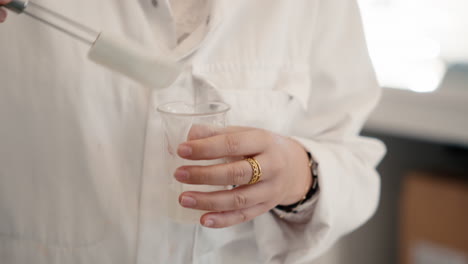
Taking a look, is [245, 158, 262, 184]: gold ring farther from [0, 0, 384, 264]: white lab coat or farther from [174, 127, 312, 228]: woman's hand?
[0, 0, 384, 264]: white lab coat

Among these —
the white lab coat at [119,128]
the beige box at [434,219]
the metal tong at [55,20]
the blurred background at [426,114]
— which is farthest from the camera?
the beige box at [434,219]

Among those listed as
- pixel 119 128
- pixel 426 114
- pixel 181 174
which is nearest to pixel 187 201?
pixel 181 174

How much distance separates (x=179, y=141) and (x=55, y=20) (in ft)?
0.60

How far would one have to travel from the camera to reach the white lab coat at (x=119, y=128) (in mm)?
540

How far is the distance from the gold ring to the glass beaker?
0.12 ft

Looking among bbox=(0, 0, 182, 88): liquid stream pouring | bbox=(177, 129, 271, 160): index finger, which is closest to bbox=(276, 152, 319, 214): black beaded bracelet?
bbox=(177, 129, 271, 160): index finger

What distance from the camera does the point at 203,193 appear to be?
477mm

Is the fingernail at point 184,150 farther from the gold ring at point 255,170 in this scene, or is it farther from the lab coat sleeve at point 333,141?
the lab coat sleeve at point 333,141

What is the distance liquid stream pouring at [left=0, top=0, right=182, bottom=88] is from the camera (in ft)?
1.48

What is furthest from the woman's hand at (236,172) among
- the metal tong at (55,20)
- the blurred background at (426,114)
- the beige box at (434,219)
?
the beige box at (434,219)

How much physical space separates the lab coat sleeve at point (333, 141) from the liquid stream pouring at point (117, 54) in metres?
0.23

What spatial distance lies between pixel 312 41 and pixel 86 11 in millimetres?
305

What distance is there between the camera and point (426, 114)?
1155 millimetres

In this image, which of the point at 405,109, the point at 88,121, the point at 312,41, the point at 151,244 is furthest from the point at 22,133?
the point at 405,109
